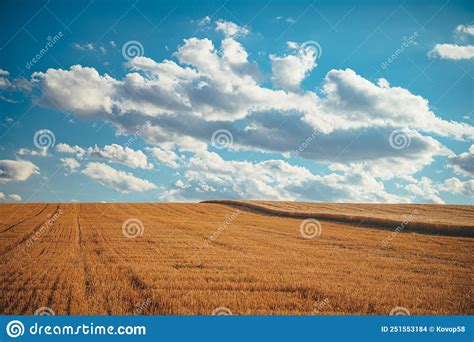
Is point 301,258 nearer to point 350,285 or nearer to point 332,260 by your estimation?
point 332,260

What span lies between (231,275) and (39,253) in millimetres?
8997

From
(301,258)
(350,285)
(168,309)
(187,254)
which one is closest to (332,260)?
(301,258)

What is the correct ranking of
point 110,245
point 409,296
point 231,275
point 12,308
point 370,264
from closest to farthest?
point 12,308, point 409,296, point 231,275, point 370,264, point 110,245

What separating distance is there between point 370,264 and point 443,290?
427 centimetres

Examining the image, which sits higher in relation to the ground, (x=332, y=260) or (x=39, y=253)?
(x=332, y=260)

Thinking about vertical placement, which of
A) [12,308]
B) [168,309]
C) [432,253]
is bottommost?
[12,308]

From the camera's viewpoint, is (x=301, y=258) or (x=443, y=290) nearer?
(x=443, y=290)

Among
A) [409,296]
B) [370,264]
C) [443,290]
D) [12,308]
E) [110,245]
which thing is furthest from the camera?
[110,245]

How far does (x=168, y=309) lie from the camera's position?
30.9 ft

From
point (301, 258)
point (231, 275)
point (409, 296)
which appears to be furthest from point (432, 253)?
point (231, 275)

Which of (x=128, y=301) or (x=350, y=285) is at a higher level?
(x=350, y=285)

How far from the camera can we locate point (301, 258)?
678 inches

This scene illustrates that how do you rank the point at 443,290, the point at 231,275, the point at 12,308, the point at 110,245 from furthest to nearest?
the point at 110,245
the point at 231,275
the point at 443,290
the point at 12,308

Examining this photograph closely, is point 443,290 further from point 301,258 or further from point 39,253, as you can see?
point 39,253
